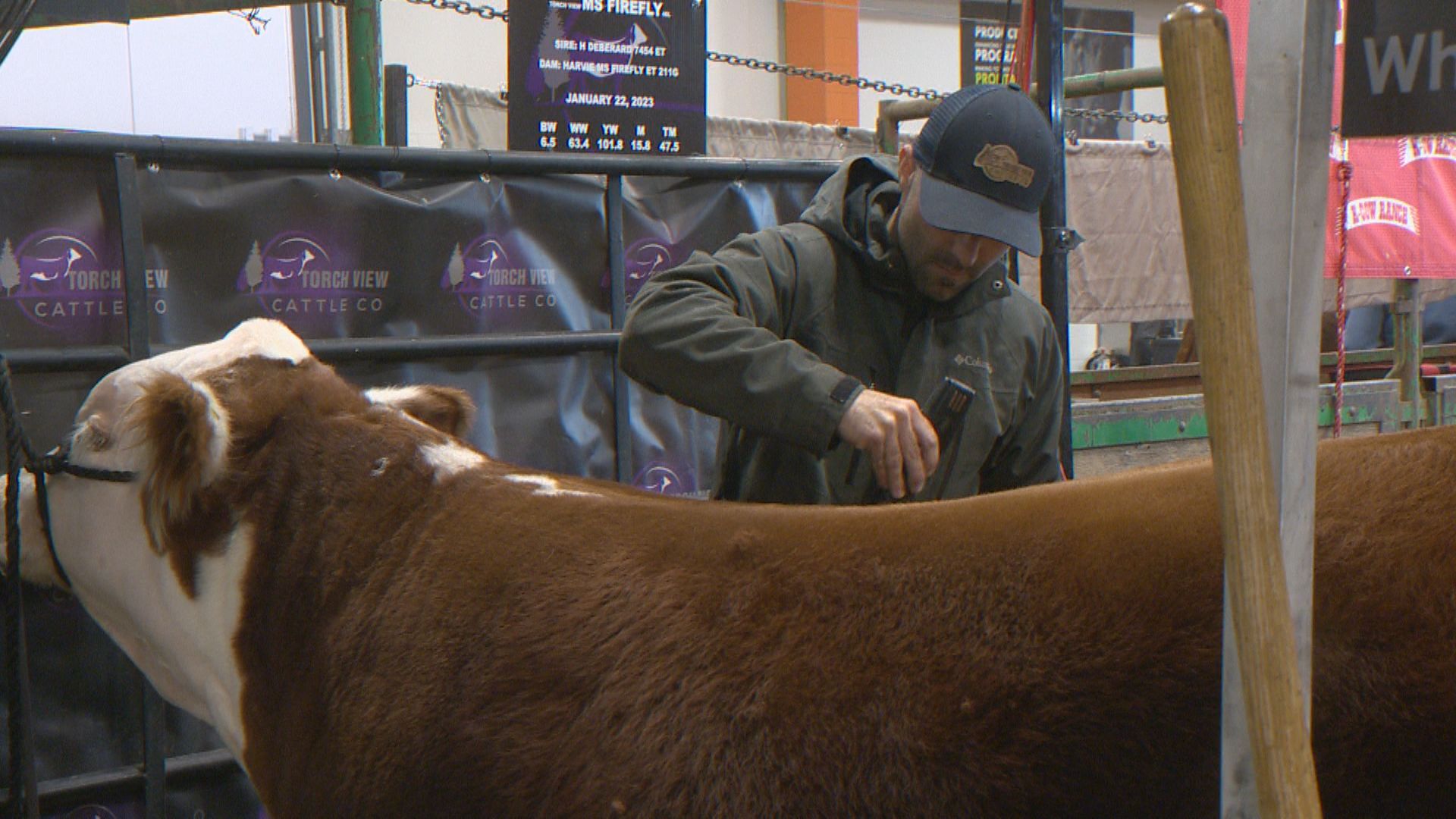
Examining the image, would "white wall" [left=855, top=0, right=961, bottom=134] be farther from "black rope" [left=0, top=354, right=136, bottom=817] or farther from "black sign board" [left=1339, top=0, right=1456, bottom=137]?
"black sign board" [left=1339, top=0, right=1456, bottom=137]

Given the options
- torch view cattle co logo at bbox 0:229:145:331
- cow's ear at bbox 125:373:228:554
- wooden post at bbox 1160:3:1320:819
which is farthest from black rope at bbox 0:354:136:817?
wooden post at bbox 1160:3:1320:819

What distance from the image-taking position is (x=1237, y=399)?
87 cm

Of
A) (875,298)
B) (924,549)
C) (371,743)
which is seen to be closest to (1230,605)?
(924,549)

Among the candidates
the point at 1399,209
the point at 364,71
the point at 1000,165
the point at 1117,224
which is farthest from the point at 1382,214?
the point at 364,71

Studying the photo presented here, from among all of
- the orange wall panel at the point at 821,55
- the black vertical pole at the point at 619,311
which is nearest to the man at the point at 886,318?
the black vertical pole at the point at 619,311

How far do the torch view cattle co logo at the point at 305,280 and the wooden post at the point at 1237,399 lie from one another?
270 cm

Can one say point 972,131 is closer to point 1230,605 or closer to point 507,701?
point 507,701

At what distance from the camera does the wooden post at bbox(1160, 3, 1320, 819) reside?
854 millimetres

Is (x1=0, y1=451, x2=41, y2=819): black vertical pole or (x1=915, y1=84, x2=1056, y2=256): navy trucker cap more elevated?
(x1=915, y1=84, x2=1056, y2=256): navy trucker cap

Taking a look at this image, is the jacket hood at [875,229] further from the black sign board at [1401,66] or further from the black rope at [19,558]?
the black rope at [19,558]

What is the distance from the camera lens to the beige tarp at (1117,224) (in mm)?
7273

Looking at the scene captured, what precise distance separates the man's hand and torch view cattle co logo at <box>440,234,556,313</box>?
5.91 feet

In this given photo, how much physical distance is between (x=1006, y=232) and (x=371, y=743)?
1455 mm

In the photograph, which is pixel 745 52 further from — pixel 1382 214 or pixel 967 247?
pixel 967 247
